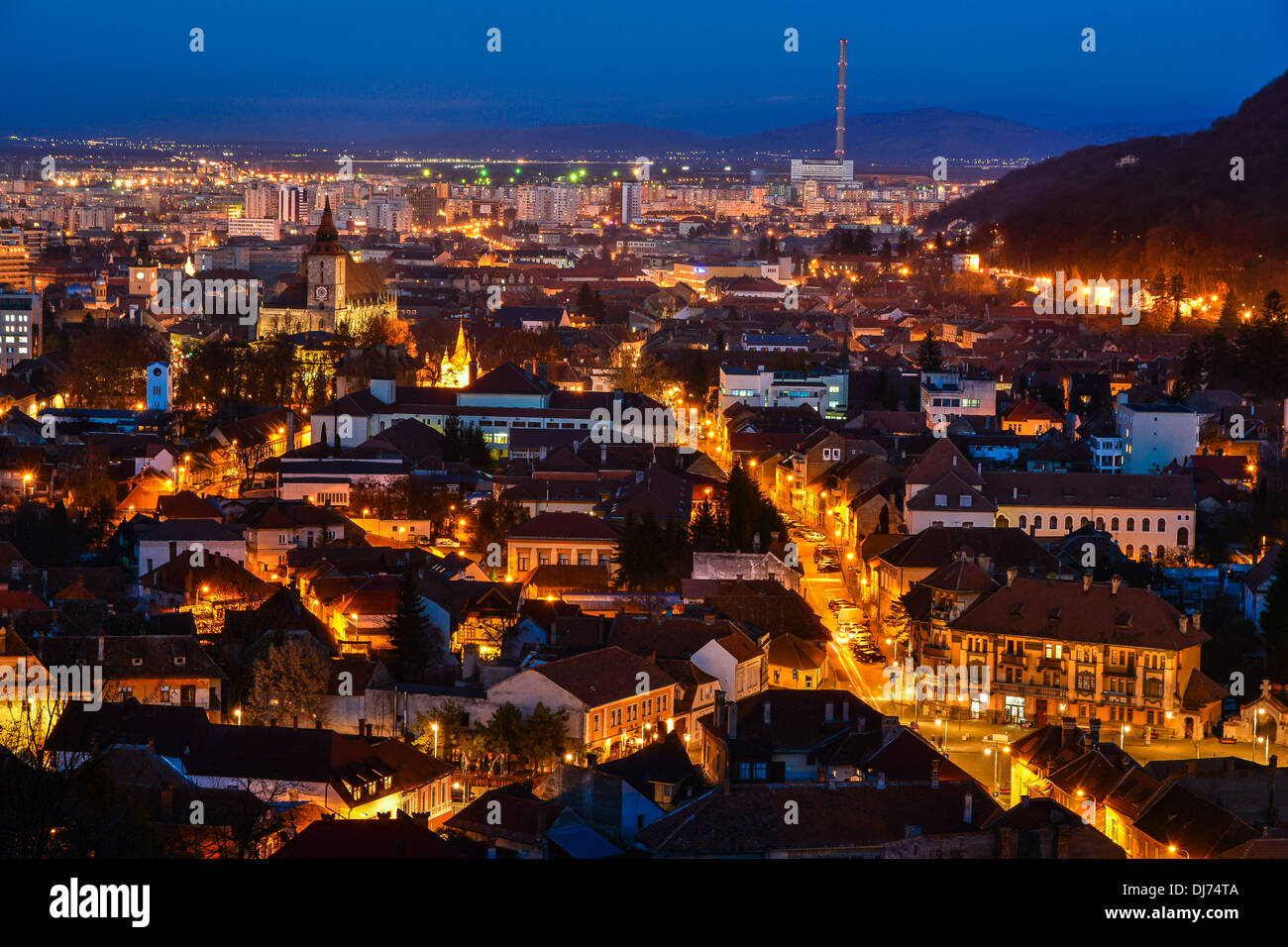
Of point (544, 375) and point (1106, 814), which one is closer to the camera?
point (1106, 814)

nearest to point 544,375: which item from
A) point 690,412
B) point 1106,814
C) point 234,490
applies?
point 690,412

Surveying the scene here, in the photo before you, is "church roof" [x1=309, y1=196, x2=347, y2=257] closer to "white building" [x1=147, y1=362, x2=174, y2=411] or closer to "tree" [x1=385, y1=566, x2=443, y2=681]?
"white building" [x1=147, y1=362, x2=174, y2=411]

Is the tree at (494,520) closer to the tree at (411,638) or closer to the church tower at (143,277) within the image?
the tree at (411,638)

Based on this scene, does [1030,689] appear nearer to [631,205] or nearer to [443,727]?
[443,727]

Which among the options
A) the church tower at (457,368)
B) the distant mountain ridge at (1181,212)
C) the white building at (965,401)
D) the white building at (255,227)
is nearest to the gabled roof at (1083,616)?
the white building at (965,401)

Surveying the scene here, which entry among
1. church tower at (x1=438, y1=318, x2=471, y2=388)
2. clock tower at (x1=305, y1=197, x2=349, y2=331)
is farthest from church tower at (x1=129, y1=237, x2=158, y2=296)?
church tower at (x1=438, y1=318, x2=471, y2=388)

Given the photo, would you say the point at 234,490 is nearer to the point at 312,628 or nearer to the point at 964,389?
the point at 312,628
